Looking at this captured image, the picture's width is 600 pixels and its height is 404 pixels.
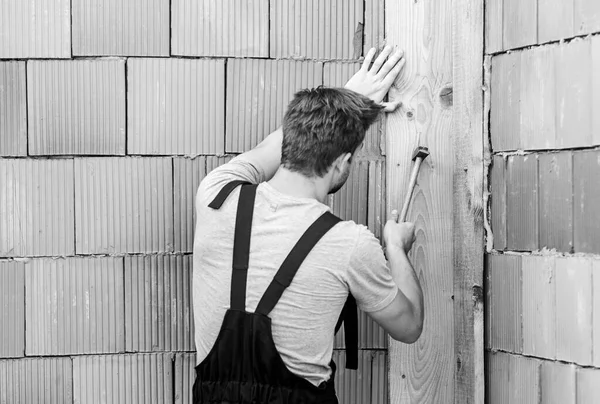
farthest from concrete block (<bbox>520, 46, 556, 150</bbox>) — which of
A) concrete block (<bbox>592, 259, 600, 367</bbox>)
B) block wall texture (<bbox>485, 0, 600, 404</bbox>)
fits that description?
concrete block (<bbox>592, 259, 600, 367</bbox>)

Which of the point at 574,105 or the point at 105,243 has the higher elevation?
the point at 574,105

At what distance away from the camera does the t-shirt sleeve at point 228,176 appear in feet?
6.52

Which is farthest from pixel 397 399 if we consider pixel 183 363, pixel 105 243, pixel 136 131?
pixel 136 131

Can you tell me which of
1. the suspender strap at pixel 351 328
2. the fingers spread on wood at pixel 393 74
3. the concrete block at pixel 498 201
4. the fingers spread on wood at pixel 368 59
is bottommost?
the suspender strap at pixel 351 328

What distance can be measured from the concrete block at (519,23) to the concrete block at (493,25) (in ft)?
0.06

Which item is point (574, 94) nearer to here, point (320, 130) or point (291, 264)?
point (320, 130)

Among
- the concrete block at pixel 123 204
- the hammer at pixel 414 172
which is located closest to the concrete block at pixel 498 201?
the hammer at pixel 414 172

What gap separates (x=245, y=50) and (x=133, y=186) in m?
0.58

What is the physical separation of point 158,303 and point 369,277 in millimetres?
806

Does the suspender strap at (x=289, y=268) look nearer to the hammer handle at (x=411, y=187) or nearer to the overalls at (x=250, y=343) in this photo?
the overalls at (x=250, y=343)

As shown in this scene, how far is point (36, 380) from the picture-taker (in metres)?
2.29

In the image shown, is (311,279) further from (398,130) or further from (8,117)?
(8,117)

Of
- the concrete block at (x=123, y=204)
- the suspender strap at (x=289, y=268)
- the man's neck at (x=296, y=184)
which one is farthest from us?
the concrete block at (x=123, y=204)

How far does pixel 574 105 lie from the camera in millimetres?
1952
